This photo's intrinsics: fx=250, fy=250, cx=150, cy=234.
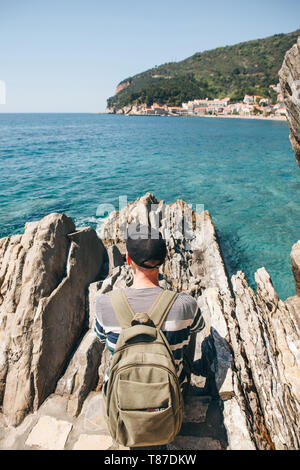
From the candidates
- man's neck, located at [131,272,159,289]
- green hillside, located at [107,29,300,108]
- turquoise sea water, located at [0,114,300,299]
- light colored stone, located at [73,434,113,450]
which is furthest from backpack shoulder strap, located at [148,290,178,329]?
green hillside, located at [107,29,300,108]

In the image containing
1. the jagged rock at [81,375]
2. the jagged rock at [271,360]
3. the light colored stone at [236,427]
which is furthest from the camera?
the jagged rock at [81,375]

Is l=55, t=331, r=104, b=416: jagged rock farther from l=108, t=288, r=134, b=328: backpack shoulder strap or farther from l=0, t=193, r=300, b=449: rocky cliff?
l=108, t=288, r=134, b=328: backpack shoulder strap

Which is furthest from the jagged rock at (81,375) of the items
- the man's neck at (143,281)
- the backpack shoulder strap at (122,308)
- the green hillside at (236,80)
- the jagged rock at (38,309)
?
the green hillside at (236,80)

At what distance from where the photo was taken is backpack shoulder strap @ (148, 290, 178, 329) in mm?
2292

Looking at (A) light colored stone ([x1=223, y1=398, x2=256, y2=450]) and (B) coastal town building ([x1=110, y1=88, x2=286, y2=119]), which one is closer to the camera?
(A) light colored stone ([x1=223, y1=398, x2=256, y2=450])

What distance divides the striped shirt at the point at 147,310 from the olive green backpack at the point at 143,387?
14 centimetres

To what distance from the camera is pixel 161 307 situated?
235 cm

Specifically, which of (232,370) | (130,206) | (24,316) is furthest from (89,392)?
(130,206)

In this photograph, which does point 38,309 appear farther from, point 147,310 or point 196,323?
point 196,323

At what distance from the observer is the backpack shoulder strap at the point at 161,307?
2292 mm

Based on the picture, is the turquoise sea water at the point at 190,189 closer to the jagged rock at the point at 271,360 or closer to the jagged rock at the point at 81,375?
the jagged rock at the point at 271,360

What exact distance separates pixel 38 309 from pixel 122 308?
94.0 inches

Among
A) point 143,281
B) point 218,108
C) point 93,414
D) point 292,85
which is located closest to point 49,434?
point 93,414

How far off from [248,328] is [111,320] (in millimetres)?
3006
